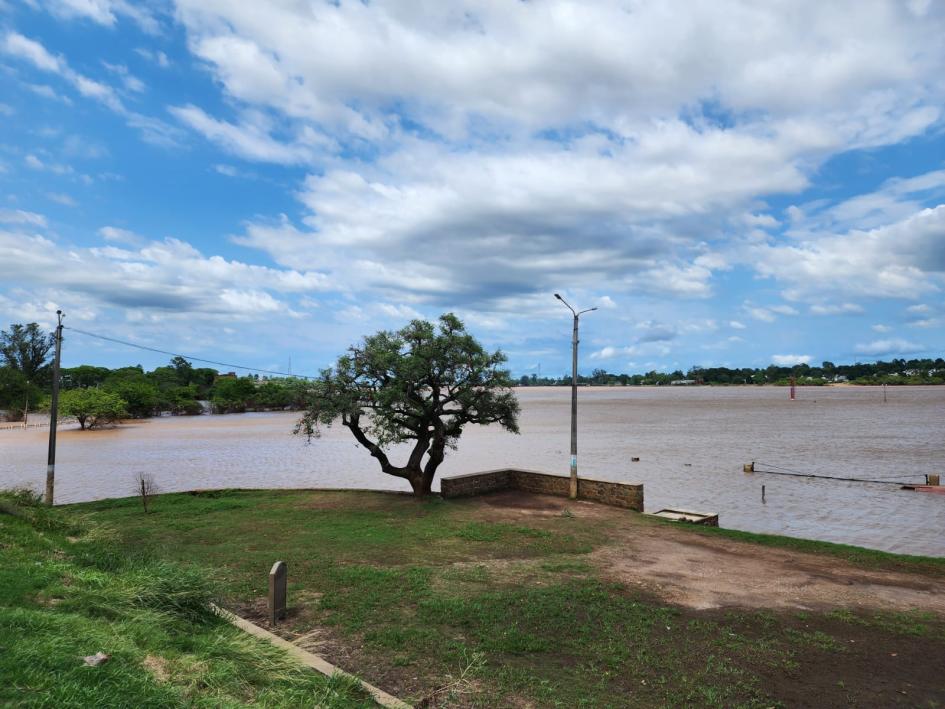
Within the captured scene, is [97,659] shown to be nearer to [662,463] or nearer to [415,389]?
[415,389]

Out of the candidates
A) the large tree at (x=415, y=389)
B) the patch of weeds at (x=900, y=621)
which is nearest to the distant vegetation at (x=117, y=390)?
the large tree at (x=415, y=389)

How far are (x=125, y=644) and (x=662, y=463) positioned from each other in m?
38.4

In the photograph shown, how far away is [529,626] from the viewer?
9.61m

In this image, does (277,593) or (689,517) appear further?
(689,517)

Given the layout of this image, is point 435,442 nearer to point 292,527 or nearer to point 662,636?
point 292,527

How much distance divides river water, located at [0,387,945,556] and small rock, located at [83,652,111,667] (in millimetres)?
23115

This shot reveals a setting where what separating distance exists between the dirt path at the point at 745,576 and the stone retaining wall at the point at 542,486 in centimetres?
331

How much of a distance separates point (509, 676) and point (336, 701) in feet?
8.16

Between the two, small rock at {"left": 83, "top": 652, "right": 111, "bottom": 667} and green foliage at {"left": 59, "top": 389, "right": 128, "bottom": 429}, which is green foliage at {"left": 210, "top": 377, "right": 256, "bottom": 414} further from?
small rock at {"left": 83, "top": 652, "right": 111, "bottom": 667}

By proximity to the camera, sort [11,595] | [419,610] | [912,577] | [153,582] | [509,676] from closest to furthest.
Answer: [11,595]
[509,676]
[153,582]
[419,610]
[912,577]

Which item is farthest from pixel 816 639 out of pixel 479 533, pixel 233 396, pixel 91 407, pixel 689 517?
pixel 233 396

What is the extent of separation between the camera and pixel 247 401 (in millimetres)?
121562

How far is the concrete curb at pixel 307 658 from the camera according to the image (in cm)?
684

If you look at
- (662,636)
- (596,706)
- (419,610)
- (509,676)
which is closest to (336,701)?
(509,676)
